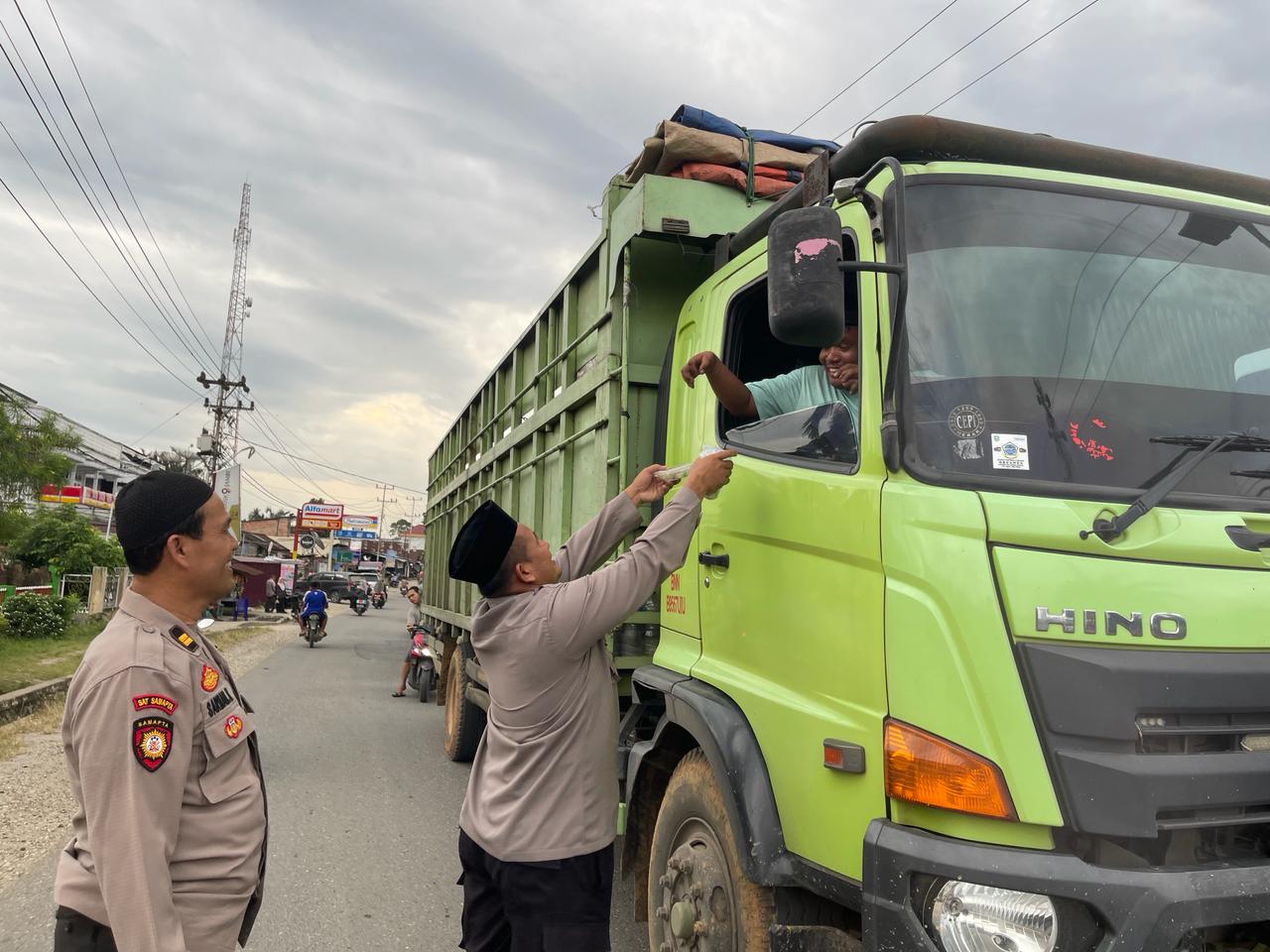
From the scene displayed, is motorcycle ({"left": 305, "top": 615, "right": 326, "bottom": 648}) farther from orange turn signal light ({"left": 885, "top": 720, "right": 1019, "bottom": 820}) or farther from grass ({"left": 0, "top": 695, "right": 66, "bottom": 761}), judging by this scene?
orange turn signal light ({"left": 885, "top": 720, "right": 1019, "bottom": 820})

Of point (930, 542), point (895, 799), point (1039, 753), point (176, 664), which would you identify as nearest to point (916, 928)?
point (895, 799)

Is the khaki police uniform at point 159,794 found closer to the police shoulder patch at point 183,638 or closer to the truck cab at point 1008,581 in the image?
the police shoulder patch at point 183,638

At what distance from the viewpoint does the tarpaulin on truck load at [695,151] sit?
3738mm

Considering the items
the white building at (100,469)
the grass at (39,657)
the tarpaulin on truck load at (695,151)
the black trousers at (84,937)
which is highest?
the white building at (100,469)

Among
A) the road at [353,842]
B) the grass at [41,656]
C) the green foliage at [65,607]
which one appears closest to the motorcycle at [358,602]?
the grass at [41,656]

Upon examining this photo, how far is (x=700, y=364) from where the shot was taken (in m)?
2.85

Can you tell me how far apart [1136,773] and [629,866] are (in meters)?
1.92

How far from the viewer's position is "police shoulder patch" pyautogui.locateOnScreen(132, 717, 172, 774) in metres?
1.63

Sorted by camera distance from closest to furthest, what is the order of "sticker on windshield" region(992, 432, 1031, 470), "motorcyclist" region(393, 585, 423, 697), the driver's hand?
"sticker on windshield" region(992, 432, 1031, 470)
the driver's hand
"motorcyclist" region(393, 585, 423, 697)

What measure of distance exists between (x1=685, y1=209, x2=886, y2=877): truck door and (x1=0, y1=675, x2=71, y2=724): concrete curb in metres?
8.90

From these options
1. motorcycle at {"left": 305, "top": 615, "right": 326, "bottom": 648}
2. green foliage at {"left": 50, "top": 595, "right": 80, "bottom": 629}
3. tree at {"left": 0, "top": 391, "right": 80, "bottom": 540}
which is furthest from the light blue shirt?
motorcycle at {"left": 305, "top": 615, "right": 326, "bottom": 648}

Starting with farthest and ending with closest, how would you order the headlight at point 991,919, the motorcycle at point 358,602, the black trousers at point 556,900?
the motorcycle at point 358,602 < the black trousers at point 556,900 < the headlight at point 991,919

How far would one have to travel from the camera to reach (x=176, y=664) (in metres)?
1.76

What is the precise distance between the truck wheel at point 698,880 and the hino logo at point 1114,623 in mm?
1024
